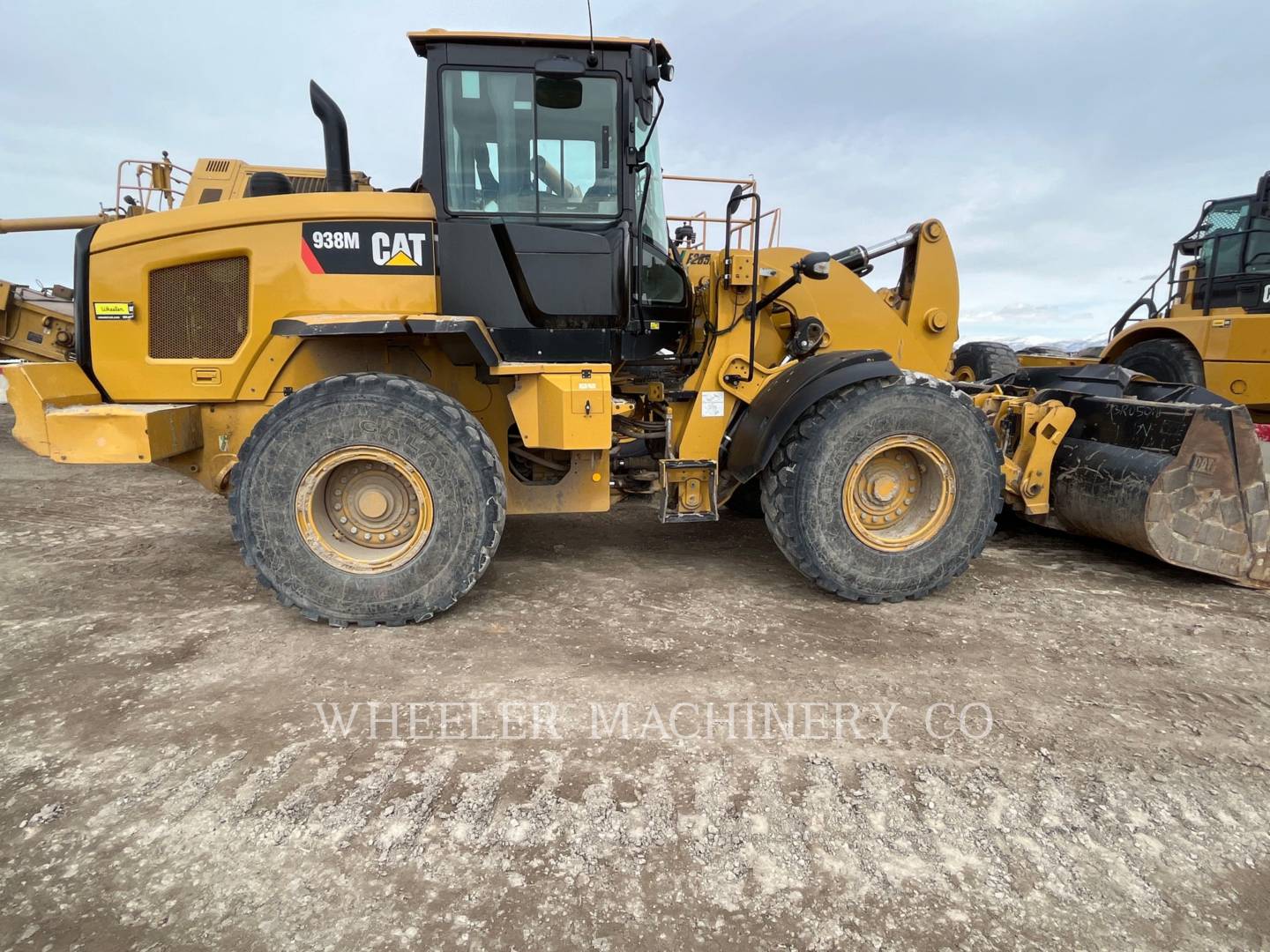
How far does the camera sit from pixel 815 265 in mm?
3916

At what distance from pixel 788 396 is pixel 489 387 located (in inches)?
65.6

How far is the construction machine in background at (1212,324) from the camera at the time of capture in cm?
716

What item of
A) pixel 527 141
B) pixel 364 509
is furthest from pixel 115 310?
pixel 527 141

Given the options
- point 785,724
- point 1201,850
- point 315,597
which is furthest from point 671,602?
point 1201,850

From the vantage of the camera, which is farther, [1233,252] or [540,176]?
[1233,252]

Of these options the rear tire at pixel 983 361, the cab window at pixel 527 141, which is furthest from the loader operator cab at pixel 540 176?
the rear tire at pixel 983 361

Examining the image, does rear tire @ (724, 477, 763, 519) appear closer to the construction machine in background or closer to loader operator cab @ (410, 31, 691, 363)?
loader operator cab @ (410, 31, 691, 363)

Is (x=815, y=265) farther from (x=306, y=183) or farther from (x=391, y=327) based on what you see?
(x=306, y=183)

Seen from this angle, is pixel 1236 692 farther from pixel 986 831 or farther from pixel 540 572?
pixel 540 572

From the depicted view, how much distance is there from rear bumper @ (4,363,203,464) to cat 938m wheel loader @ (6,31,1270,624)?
0.01 metres

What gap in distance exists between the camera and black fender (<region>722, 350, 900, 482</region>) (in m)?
3.66

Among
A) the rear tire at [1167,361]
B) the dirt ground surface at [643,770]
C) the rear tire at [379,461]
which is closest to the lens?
the dirt ground surface at [643,770]

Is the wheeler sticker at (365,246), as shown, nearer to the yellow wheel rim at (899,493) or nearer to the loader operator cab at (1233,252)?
the yellow wheel rim at (899,493)

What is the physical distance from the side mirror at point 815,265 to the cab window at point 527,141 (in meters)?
→ 1.10
